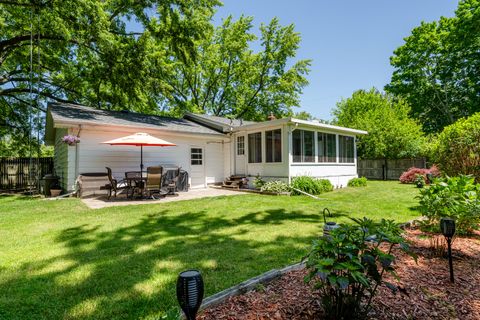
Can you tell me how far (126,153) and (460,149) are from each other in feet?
33.8

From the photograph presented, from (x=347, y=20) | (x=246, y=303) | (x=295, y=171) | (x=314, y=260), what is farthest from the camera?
(x=347, y=20)

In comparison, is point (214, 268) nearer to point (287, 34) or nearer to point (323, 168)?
point (323, 168)

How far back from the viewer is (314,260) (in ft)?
5.74

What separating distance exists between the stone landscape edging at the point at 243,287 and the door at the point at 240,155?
9389 mm

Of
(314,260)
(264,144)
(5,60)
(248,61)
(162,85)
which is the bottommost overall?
(314,260)

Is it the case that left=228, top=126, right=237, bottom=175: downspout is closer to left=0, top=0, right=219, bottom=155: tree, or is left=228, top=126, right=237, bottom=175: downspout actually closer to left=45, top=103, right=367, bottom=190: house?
left=45, top=103, right=367, bottom=190: house

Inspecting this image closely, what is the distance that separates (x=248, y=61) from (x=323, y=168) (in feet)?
51.9

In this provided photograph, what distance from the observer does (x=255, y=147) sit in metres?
11.8

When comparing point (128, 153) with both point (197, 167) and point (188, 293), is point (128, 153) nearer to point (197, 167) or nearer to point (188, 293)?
point (197, 167)

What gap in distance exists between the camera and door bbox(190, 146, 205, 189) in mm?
11742

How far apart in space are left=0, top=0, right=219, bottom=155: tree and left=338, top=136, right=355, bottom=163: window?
9.43 metres

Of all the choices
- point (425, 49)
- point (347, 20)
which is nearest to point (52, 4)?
point (347, 20)

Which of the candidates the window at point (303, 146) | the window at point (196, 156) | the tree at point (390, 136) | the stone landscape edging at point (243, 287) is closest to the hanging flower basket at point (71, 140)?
the window at point (196, 156)

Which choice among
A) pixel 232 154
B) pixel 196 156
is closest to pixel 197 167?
pixel 196 156
